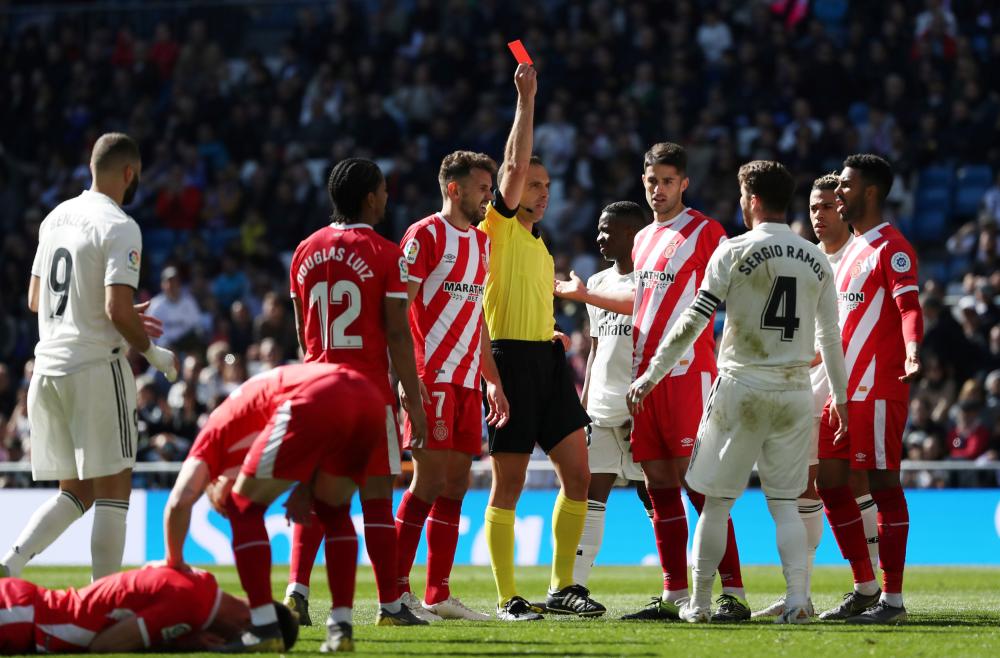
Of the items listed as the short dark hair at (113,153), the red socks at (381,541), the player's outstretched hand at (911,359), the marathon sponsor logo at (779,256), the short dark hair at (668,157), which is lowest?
the red socks at (381,541)

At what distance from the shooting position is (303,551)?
318 inches

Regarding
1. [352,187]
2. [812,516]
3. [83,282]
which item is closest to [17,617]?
[83,282]

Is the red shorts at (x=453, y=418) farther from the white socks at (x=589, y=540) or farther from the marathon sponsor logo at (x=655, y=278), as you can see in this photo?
the white socks at (x=589, y=540)

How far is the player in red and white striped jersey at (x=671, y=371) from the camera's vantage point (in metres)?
8.44

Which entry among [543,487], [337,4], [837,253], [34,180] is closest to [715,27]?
[337,4]

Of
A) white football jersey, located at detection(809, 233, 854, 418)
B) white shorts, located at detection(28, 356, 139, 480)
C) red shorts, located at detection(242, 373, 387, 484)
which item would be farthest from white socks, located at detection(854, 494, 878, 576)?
white shorts, located at detection(28, 356, 139, 480)

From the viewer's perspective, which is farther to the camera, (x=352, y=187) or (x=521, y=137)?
(x=521, y=137)

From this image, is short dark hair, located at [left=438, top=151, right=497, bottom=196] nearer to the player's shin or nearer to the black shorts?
the black shorts

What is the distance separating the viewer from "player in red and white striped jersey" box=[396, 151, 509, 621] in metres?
8.31

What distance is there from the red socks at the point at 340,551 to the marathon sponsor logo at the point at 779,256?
240 cm

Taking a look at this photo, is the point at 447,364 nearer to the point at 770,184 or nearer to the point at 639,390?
the point at 639,390

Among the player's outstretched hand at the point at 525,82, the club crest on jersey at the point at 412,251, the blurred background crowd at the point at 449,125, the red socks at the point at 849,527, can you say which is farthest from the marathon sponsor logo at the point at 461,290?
the blurred background crowd at the point at 449,125

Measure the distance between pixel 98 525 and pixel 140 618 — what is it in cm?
114

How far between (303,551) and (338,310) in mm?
1476
